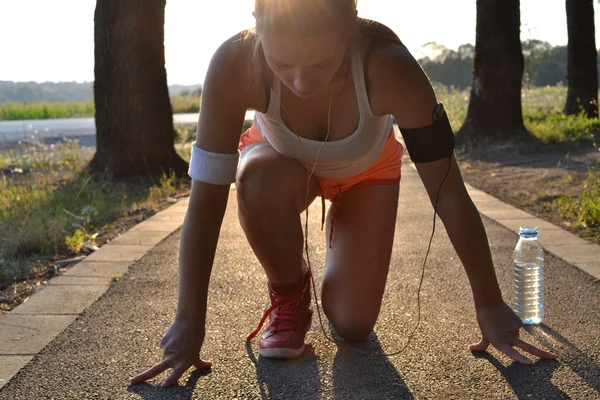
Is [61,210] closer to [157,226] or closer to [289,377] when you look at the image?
[157,226]

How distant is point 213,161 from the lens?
2.56 metres

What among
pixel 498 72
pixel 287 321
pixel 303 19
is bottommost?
pixel 287 321

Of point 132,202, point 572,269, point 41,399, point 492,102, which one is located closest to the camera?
point 41,399

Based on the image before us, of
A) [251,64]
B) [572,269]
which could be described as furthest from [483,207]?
[251,64]

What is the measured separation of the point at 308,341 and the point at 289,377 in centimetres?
40

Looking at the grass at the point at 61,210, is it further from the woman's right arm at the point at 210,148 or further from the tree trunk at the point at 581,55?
the tree trunk at the point at 581,55

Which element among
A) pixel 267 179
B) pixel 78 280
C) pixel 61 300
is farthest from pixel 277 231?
pixel 78 280

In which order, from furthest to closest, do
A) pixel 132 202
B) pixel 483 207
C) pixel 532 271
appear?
pixel 132 202 → pixel 483 207 → pixel 532 271

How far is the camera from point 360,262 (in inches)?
122

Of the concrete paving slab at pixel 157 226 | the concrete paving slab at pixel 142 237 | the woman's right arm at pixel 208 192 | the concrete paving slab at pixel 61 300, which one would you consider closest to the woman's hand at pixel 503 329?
the woman's right arm at pixel 208 192

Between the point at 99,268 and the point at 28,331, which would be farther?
the point at 99,268

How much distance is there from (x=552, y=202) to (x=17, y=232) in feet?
13.1

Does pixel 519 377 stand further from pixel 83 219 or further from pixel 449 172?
pixel 83 219

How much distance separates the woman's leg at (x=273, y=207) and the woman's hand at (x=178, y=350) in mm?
520
